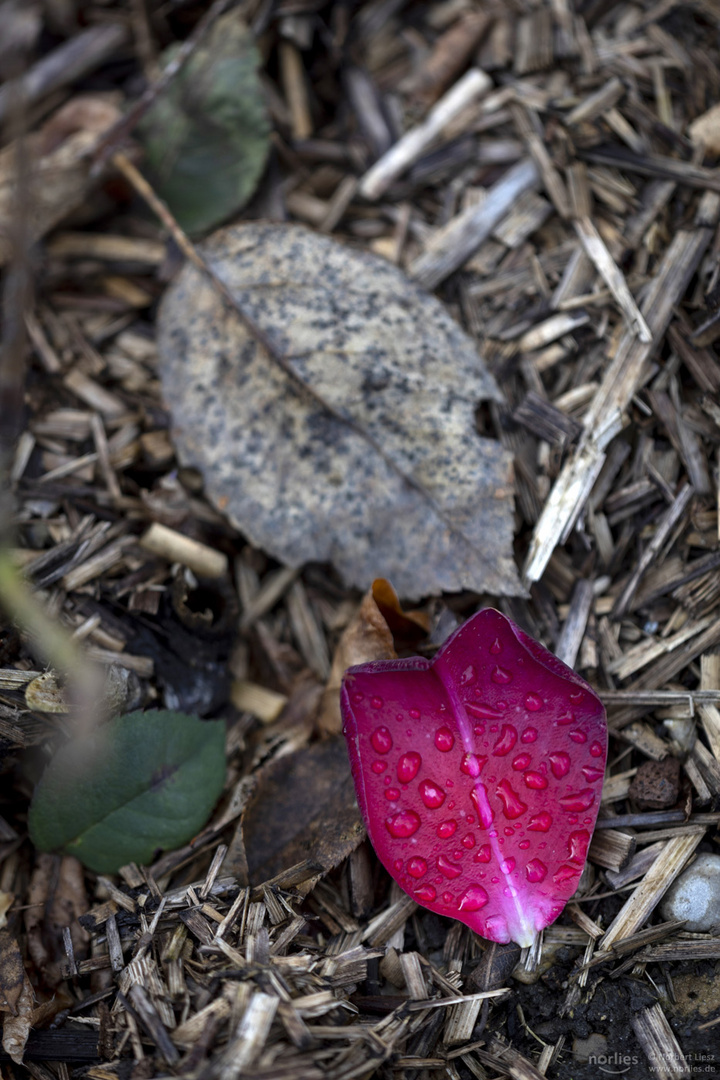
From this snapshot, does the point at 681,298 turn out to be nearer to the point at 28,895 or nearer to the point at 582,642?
the point at 582,642

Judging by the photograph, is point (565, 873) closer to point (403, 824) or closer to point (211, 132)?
point (403, 824)

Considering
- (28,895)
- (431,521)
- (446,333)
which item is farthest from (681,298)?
(28,895)

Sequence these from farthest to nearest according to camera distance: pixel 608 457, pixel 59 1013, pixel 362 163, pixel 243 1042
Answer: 1. pixel 362 163
2. pixel 608 457
3. pixel 59 1013
4. pixel 243 1042

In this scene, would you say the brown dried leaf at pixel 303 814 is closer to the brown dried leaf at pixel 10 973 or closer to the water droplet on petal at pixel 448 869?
the water droplet on petal at pixel 448 869

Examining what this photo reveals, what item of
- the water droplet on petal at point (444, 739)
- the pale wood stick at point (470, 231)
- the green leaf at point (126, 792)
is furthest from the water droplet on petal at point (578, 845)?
the pale wood stick at point (470, 231)

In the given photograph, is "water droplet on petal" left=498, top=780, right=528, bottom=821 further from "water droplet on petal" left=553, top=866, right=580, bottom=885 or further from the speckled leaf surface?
the speckled leaf surface
